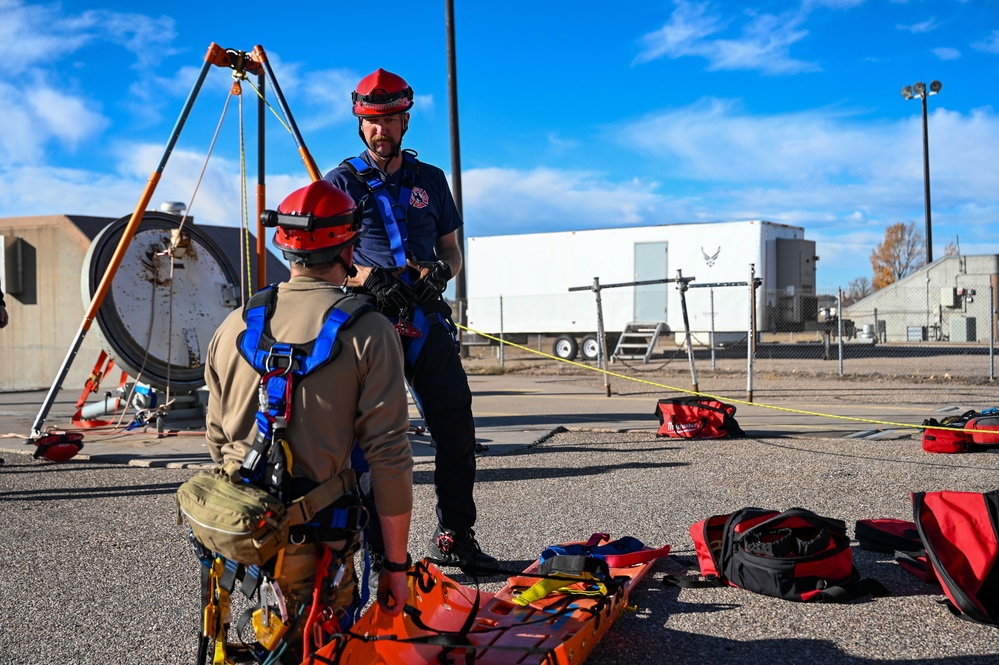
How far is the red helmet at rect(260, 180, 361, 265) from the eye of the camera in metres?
2.59

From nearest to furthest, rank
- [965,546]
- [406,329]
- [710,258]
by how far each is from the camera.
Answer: [965,546]
[406,329]
[710,258]

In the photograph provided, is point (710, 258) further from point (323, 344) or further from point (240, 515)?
point (240, 515)

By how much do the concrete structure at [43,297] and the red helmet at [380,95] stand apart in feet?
47.7

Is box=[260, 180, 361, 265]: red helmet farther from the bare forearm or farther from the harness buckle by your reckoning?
the harness buckle

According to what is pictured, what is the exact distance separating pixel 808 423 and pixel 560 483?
4.39m

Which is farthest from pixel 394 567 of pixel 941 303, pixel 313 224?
pixel 941 303

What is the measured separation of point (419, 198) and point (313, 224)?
6.08 ft

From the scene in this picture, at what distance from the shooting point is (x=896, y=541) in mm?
4480

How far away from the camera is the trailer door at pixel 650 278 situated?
942 inches

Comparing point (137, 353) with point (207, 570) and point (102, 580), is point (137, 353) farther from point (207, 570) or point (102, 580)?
point (207, 570)

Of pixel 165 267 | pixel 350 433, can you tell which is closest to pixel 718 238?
pixel 165 267

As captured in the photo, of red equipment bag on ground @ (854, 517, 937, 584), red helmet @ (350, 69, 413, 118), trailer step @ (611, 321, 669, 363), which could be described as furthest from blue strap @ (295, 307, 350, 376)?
trailer step @ (611, 321, 669, 363)

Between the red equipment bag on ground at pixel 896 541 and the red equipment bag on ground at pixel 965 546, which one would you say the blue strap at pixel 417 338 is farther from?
the red equipment bag on ground at pixel 896 541

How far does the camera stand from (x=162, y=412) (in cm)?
964
